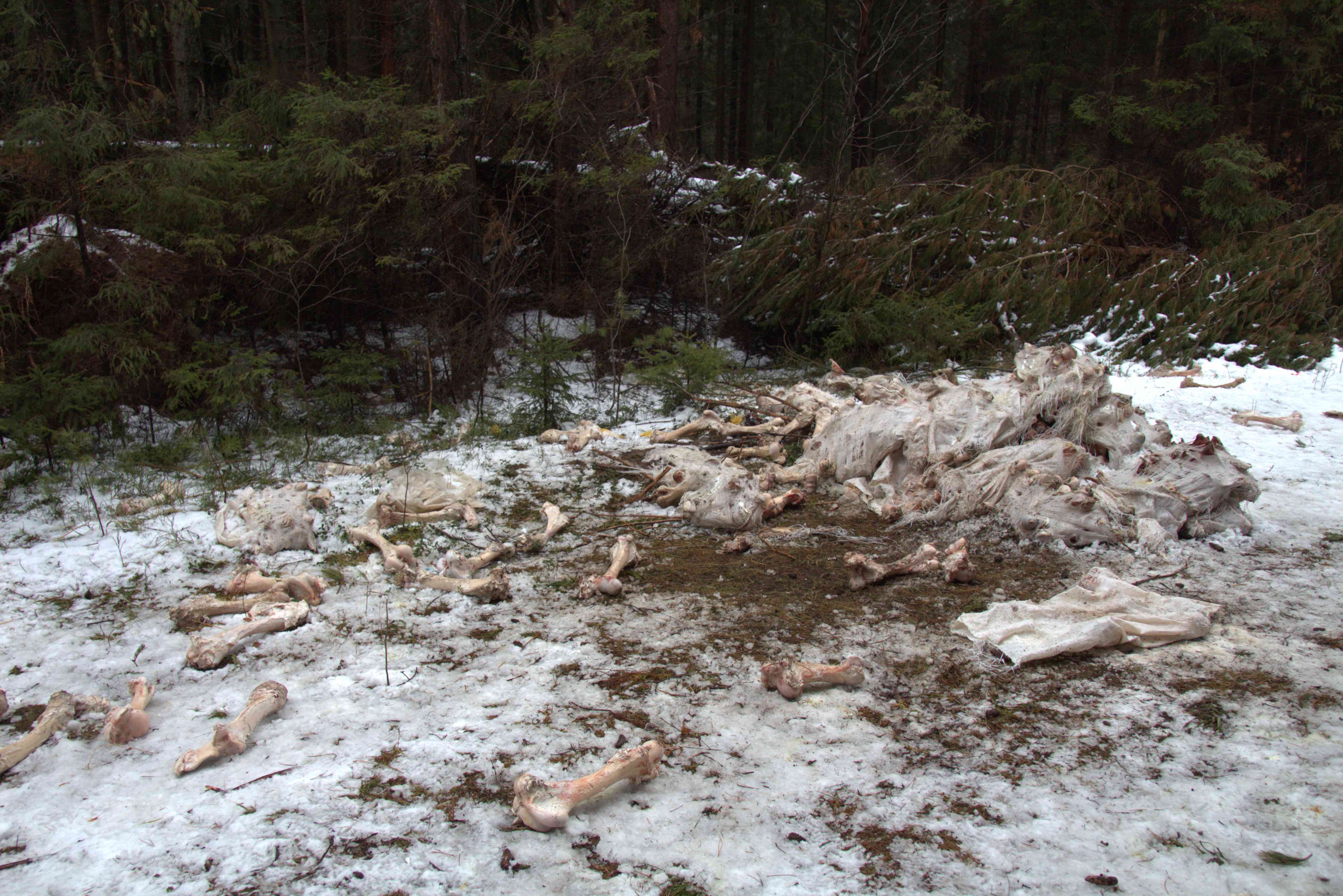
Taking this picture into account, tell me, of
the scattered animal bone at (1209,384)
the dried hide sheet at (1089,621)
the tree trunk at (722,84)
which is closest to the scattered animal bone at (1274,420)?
the scattered animal bone at (1209,384)

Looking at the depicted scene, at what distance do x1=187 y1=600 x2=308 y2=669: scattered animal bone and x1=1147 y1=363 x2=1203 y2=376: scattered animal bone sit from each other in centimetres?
774

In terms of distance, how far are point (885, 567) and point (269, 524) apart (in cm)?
339

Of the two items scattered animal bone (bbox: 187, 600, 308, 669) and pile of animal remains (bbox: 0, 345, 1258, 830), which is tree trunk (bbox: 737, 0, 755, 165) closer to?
pile of animal remains (bbox: 0, 345, 1258, 830)

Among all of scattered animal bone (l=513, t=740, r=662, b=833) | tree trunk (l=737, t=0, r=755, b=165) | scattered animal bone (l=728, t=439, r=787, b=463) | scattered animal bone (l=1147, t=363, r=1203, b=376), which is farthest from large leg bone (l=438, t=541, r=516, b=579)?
tree trunk (l=737, t=0, r=755, b=165)

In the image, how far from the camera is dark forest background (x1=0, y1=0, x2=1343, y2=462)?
629 cm

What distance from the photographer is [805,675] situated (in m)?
2.88

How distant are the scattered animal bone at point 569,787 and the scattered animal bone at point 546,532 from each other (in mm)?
2065

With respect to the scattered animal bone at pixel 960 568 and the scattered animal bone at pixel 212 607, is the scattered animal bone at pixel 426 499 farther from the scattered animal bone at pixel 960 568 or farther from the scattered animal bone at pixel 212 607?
the scattered animal bone at pixel 960 568

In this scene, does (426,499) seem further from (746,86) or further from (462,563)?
(746,86)

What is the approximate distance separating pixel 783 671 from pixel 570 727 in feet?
2.63

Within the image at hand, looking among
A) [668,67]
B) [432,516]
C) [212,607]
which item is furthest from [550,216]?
[212,607]

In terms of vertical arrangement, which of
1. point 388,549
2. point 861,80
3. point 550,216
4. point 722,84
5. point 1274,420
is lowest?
point 388,549

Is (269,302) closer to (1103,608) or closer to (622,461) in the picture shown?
(622,461)

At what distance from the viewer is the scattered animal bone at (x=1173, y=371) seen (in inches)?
291
